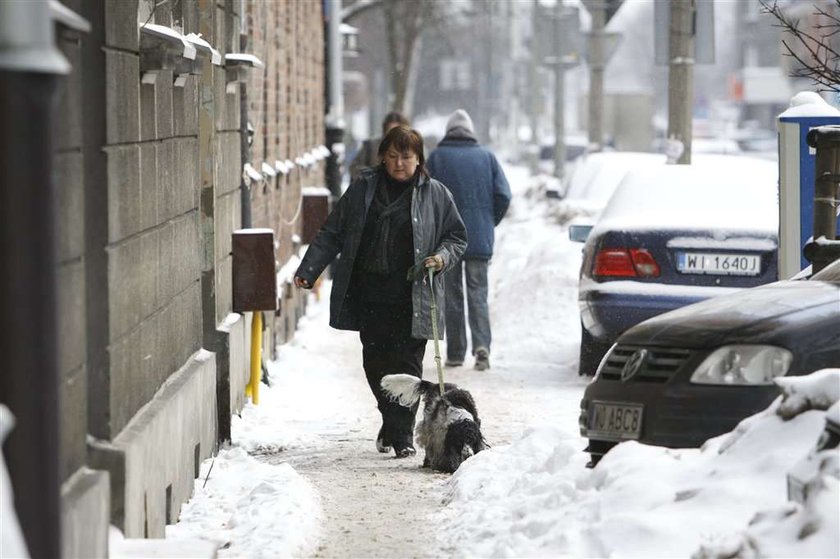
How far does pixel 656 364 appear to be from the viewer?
6.67 metres

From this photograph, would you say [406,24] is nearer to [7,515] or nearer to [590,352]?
[590,352]

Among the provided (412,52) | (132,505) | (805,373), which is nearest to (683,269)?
(805,373)

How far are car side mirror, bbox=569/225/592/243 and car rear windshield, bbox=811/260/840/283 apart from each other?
18.2ft

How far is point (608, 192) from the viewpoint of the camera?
76.9 ft

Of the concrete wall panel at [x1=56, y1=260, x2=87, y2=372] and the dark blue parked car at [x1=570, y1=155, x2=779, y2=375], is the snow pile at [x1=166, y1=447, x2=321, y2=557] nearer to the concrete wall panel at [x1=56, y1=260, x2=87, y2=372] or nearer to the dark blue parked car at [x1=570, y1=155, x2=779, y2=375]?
the concrete wall panel at [x1=56, y1=260, x2=87, y2=372]

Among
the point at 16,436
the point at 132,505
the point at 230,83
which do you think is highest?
the point at 230,83

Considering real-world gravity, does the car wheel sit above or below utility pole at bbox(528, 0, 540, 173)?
below

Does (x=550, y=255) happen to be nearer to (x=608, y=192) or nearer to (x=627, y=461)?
(x=608, y=192)

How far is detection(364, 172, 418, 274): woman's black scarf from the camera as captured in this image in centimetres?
927

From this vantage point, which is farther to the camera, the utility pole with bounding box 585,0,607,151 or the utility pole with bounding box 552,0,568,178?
the utility pole with bounding box 552,0,568,178

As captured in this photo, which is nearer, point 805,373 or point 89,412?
point 89,412

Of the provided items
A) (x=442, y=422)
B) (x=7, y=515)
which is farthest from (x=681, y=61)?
(x=7, y=515)

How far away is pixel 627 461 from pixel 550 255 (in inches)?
473

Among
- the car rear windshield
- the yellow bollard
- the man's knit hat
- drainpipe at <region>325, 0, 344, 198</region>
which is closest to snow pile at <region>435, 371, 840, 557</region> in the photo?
the car rear windshield
